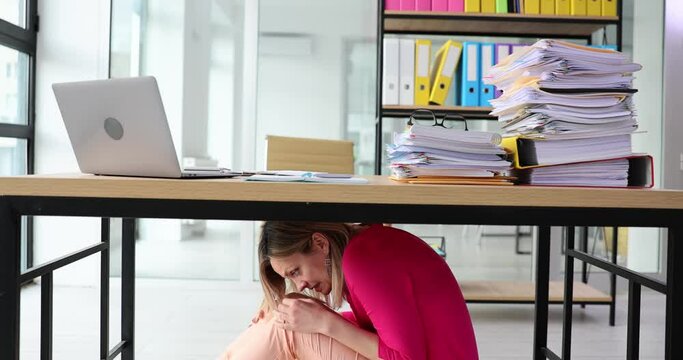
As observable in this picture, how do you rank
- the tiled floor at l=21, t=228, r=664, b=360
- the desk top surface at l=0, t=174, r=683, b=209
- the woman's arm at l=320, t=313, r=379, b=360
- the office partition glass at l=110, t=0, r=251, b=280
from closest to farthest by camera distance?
the desk top surface at l=0, t=174, r=683, b=209 → the woman's arm at l=320, t=313, r=379, b=360 → the tiled floor at l=21, t=228, r=664, b=360 → the office partition glass at l=110, t=0, r=251, b=280

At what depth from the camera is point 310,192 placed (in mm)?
976

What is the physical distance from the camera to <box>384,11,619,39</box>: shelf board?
10.3 feet

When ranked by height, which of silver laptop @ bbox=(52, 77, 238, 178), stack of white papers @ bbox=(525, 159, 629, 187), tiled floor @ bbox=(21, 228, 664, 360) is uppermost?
silver laptop @ bbox=(52, 77, 238, 178)

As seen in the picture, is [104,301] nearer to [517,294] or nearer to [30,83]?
[517,294]

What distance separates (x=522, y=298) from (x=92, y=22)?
114 inches

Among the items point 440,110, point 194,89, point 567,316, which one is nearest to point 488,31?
point 440,110

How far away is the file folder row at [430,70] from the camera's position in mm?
3176

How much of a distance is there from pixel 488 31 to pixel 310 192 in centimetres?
275

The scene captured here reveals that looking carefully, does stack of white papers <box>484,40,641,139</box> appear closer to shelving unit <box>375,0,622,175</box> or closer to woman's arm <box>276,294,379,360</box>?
woman's arm <box>276,294,379,360</box>

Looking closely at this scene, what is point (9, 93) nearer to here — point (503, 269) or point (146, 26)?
point (146, 26)

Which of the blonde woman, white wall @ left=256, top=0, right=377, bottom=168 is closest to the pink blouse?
the blonde woman

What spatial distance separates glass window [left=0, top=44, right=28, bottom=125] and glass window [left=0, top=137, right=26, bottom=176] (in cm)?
11

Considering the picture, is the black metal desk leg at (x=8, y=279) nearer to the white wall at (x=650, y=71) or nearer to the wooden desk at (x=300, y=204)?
the wooden desk at (x=300, y=204)

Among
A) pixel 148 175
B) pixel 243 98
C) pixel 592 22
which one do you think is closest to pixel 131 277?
pixel 148 175
